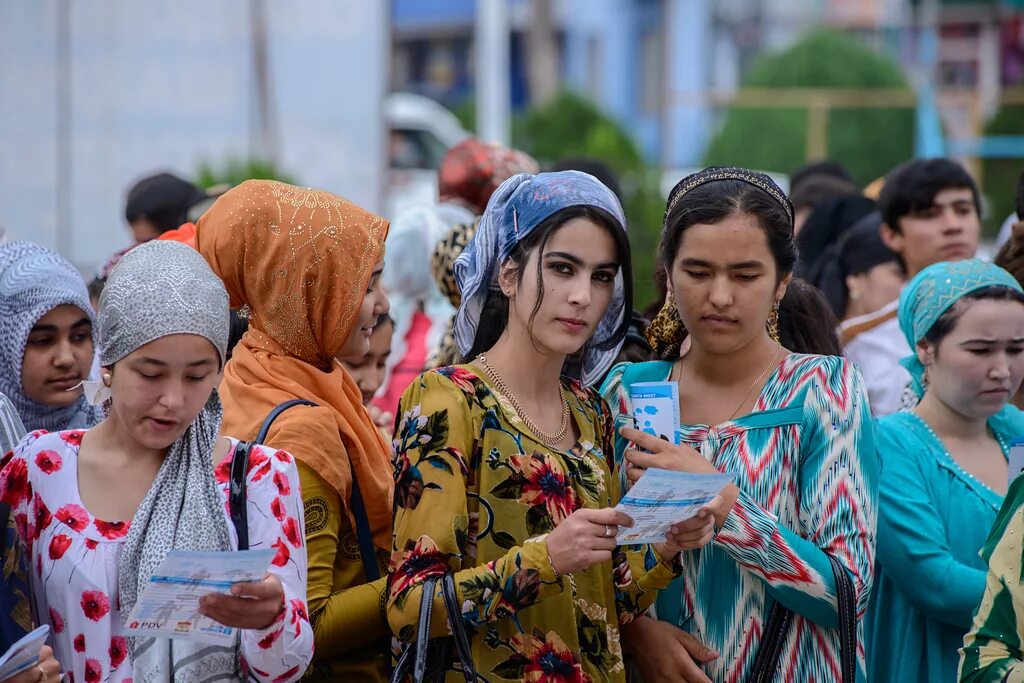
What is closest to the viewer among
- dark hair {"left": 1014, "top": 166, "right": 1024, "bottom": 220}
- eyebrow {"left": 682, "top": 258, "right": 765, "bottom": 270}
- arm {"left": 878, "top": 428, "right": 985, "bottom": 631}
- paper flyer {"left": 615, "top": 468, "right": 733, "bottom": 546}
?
paper flyer {"left": 615, "top": 468, "right": 733, "bottom": 546}

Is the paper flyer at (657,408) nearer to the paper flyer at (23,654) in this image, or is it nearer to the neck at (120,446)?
the neck at (120,446)

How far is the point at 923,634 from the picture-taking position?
3834 millimetres

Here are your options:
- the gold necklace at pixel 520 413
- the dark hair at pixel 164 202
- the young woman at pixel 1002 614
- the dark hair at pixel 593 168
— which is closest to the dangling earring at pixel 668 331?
the gold necklace at pixel 520 413

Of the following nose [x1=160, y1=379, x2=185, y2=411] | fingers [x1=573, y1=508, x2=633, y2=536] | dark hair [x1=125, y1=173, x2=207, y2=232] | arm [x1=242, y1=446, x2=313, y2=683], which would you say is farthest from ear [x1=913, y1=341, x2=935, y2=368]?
dark hair [x1=125, y1=173, x2=207, y2=232]

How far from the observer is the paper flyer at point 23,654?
8.27 ft

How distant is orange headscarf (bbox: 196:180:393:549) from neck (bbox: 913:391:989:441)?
1.65 metres

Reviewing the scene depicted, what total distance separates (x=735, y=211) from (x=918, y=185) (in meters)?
2.97

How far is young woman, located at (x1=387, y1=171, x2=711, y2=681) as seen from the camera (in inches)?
111

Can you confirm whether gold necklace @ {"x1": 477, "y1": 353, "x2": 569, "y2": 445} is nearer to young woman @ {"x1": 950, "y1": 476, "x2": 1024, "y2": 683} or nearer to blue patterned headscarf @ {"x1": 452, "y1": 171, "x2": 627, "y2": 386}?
blue patterned headscarf @ {"x1": 452, "y1": 171, "x2": 627, "y2": 386}

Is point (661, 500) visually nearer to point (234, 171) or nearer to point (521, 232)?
point (521, 232)

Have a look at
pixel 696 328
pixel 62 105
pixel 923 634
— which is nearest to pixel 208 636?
pixel 696 328

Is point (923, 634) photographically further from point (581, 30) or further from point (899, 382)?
point (581, 30)

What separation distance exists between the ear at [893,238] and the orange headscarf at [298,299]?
322 cm

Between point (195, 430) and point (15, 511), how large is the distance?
15.7 inches
